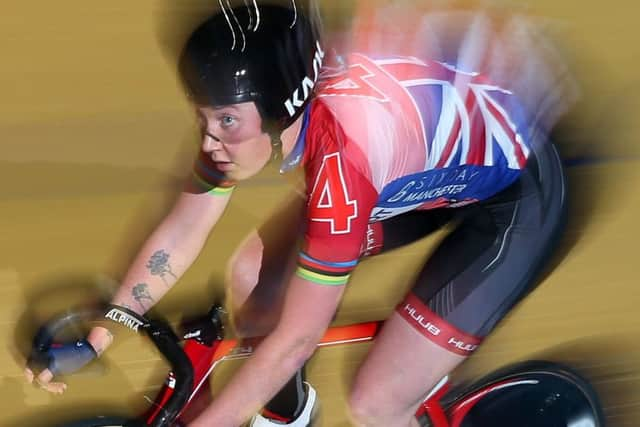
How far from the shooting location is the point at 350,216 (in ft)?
6.93

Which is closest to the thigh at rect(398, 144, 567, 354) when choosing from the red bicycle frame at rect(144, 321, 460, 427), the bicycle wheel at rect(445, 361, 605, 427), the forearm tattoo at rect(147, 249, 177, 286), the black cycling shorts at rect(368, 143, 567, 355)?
the black cycling shorts at rect(368, 143, 567, 355)

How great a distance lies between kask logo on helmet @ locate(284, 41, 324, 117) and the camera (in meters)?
2.11

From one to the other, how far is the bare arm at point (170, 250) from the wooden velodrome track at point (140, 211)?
0.17 meters

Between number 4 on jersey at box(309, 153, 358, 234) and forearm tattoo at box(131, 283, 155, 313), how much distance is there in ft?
1.77

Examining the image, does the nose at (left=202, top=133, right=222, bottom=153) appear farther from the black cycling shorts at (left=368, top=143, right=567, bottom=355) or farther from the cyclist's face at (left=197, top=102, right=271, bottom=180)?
the black cycling shorts at (left=368, top=143, right=567, bottom=355)

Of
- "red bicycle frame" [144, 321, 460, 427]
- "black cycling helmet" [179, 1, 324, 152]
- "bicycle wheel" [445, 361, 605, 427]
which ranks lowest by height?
"bicycle wheel" [445, 361, 605, 427]

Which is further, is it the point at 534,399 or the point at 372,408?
the point at 534,399

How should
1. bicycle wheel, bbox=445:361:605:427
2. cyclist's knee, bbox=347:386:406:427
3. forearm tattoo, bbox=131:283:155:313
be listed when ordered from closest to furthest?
forearm tattoo, bbox=131:283:155:313 → cyclist's knee, bbox=347:386:406:427 → bicycle wheel, bbox=445:361:605:427

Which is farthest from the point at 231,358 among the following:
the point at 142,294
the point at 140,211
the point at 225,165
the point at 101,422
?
the point at 140,211

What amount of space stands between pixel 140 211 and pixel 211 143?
5.17 feet

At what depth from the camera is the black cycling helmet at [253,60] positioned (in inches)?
80.2

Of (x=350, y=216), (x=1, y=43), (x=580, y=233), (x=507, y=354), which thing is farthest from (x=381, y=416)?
(x=1, y=43)

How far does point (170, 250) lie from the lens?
8.20ft

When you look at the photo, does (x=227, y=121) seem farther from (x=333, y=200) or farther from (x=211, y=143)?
(x=333, y=200)
